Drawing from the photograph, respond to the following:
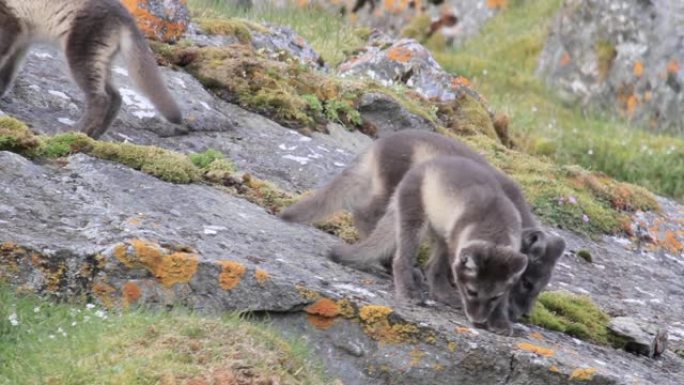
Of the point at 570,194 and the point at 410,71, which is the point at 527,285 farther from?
the point at 410,71

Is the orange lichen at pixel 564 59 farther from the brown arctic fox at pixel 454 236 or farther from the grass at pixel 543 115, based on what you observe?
the brown arctic fox at pixel 454 236

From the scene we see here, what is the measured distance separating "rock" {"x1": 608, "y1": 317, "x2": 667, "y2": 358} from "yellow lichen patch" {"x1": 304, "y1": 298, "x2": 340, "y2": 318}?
2.25 m

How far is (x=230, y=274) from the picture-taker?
665 centimetres

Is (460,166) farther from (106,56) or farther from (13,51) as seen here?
(13,51)

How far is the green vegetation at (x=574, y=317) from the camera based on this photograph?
780cm

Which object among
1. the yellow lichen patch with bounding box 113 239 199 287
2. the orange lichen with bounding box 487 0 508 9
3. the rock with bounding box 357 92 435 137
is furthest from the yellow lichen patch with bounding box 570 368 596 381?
the orange lichen with bounding box 487 0 508 9

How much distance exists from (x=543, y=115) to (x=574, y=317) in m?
10.2

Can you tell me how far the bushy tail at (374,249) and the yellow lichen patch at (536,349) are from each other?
134cm

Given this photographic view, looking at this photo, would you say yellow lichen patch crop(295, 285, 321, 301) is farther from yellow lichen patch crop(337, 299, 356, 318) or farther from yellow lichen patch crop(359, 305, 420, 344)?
yellow lichen patch crop(359, 305, 420, 344)

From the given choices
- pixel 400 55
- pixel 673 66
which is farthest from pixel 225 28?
pixel 673 66

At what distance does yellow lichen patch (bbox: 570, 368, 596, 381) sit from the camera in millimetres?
6648

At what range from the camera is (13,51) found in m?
9.55

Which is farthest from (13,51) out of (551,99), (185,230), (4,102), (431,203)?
(551,99)

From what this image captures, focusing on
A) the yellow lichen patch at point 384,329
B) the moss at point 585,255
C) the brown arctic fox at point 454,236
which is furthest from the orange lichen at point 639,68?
the yellow lichen patch at point 384,329
